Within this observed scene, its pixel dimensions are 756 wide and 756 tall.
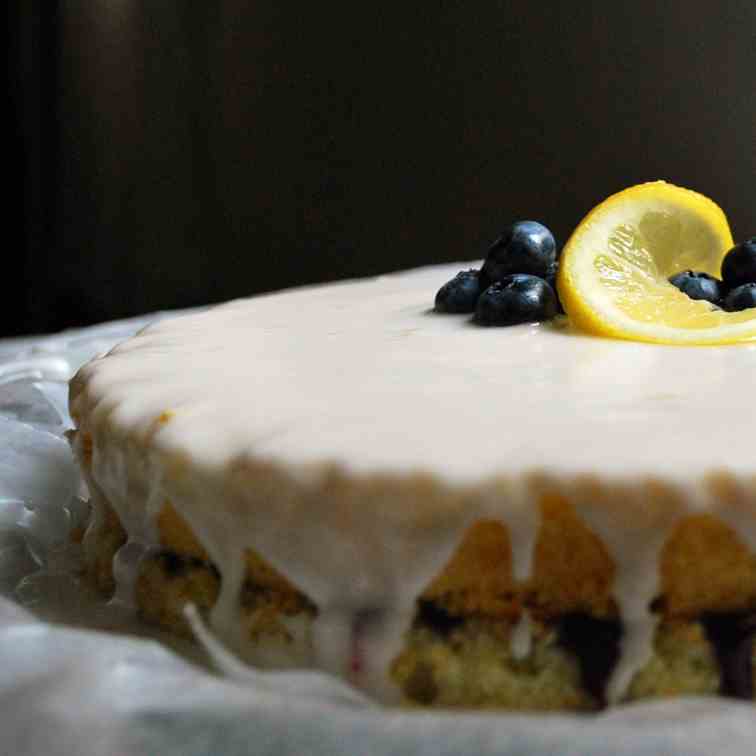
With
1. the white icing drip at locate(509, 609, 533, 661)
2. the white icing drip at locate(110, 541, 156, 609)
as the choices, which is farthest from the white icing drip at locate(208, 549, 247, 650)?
the white icing drip at locate(509, 609, 533, 661)

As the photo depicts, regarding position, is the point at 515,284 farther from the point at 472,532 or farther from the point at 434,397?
the point at 472,532

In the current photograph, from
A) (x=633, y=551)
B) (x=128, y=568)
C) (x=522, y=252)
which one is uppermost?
(x=522, y=252)

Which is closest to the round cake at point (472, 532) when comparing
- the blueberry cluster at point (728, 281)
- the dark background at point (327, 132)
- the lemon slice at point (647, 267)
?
the lemon slice at point (647, 267)

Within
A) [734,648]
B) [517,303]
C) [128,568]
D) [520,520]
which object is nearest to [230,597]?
[128,568]

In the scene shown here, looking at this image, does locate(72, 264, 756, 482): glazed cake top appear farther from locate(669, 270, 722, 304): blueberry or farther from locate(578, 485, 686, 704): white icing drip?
locate(669, 270, 722, 304): blueberry

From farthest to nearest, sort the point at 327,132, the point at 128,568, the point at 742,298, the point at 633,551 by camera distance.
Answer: the point at 327,132, the point at 742,298, the point at 128,568, the point at 633,551
